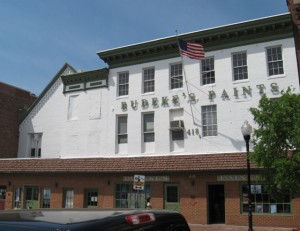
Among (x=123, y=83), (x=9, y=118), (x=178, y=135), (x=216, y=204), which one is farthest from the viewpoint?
(x=9, y=118)

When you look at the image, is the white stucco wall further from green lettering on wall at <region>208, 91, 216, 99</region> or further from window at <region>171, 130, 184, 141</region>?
window at <region>171, 130, 184, 141</region>

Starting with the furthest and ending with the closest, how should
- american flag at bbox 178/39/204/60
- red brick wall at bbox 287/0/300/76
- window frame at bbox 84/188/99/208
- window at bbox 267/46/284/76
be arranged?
window frame at bbox 84/188/99/208 < american flag at bbox 178/39/204/60 < window at bbox 267/46/284/76 < red brick wall at bbox 287/0/300/76

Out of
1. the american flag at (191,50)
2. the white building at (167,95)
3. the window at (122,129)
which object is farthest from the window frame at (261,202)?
the window at (122,129)

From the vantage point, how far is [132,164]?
2659 centimetres

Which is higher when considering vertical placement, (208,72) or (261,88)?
(208,72)

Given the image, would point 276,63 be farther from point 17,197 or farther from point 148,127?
point 17,197

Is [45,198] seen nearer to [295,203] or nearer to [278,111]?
[295,203]

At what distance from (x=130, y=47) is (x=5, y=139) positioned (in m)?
13.2

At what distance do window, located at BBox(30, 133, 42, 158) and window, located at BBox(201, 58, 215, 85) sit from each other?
1453 cm

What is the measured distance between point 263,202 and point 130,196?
8.63m

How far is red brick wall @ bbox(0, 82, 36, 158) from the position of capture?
33131 mm

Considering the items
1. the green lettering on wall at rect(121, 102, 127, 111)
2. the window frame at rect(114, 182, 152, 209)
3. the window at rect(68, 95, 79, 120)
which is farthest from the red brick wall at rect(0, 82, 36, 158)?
the window frame at rect(114, 182, 152, 209)

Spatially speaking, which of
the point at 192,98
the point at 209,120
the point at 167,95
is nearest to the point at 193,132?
the point at 209,120

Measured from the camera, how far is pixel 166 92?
2714 centimetres
